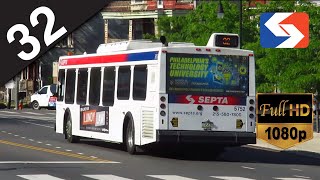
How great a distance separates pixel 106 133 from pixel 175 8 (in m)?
49.4

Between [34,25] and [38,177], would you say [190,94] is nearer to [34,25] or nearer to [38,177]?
[38,177]

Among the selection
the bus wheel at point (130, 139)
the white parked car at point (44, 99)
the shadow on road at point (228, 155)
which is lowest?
the shadow on road at point (228, 155)

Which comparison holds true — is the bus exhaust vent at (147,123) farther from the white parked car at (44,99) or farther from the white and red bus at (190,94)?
the white parked car at (44,99)

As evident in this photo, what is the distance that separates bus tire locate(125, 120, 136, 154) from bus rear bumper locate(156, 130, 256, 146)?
1.83 m

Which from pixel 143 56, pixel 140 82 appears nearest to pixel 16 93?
pixel 140 82

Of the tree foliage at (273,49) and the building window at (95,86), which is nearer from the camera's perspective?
the building window at (95,86)

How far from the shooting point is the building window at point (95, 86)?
28641mm

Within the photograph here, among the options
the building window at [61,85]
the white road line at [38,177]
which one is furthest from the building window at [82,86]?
the white road line at [38,177]

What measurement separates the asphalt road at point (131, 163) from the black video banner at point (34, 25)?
63.5m

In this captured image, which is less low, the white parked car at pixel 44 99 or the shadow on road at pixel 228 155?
the white parked car at pixel 44 99

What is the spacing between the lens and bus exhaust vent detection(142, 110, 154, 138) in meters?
24.8

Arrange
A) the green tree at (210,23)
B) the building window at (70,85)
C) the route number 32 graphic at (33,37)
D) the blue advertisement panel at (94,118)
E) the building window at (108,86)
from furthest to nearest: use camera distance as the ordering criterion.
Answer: the route number 32 graphic at (33,37)
the green tree at (210,23)
the building window at (70,85)
the blue advertisement panel at (94,118)
the building window at (108,86)

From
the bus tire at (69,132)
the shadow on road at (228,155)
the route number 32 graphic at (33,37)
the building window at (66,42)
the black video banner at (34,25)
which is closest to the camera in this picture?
the shadow on road at (228,155)

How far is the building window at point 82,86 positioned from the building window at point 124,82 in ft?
9.49
